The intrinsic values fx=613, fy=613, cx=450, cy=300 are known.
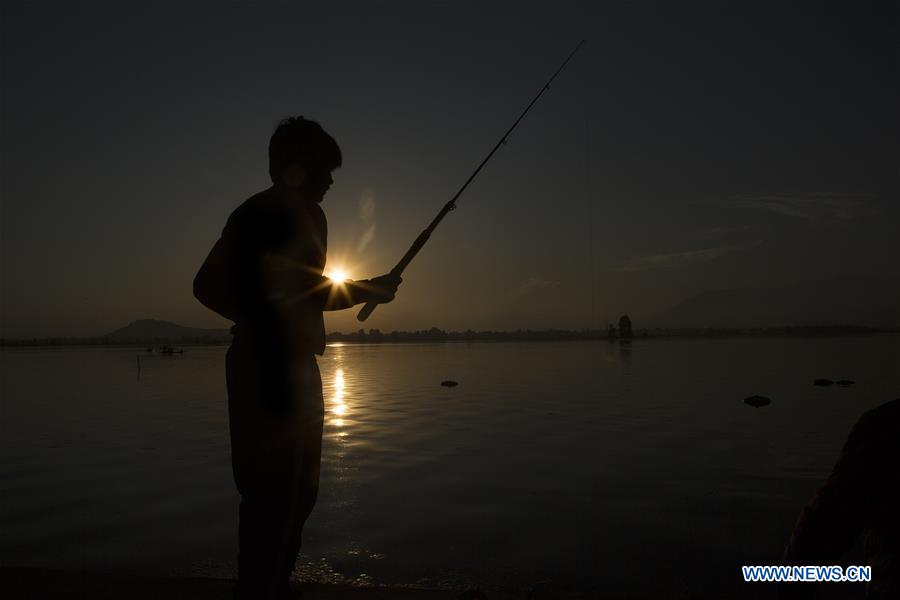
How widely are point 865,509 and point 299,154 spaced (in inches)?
116

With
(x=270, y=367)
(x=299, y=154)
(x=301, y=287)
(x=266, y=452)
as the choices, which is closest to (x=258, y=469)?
(x=266, y=452)

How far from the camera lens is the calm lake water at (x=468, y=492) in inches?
287

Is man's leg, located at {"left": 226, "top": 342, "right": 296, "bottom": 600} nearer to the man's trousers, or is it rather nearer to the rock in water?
the man's trousers

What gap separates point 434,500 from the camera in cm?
1004

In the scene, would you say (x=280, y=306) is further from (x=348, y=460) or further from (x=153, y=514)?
(x=348, y=460)

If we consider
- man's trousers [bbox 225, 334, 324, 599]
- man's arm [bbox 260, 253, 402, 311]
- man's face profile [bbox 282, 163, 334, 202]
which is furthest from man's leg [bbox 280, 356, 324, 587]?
man's face profile [bbox 282, 163, 334, 202]

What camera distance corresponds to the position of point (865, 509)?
246 cm

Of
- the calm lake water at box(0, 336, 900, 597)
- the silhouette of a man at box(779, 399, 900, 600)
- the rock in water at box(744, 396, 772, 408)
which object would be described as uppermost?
the silhouette of a man at box(779, 399, 900, 600)

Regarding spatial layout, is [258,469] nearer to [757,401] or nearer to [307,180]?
[307,180]

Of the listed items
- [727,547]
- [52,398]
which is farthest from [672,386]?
[52,398]

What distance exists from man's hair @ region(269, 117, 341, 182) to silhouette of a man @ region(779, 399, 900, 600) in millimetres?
2682

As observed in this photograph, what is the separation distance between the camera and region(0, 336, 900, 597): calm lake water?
23.9 ft

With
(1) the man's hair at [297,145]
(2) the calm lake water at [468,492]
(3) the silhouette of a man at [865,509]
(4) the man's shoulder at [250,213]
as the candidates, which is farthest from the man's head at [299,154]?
(2) the calm lake water at [468,492]

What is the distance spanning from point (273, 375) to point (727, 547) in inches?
283
